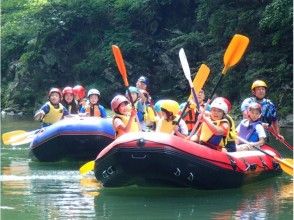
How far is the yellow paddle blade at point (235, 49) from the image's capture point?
7.57 metres

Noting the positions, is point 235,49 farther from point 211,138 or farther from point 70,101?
point 70,101

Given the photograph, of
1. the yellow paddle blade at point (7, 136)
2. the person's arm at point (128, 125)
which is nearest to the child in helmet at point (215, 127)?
the person's arm at point (128, 125)

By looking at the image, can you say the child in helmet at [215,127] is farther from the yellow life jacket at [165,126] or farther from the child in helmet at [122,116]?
the child in helmet at [122,116]

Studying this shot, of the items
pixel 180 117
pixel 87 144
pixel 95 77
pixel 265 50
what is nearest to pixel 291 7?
pixel 265 50

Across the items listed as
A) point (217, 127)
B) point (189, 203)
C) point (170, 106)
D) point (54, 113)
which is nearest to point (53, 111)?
point (54, 113)

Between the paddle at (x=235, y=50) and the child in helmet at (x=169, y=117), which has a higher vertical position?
the paddle at (x=235, y=50)

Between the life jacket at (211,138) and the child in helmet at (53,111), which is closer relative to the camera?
the life jacket at (211,138)

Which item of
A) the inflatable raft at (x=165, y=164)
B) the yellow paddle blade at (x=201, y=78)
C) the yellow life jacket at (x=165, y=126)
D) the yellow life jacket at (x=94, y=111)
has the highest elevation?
the yellow paddle blade at (x=201, y=78)

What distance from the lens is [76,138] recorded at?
876cm

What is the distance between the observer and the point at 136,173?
6.25m

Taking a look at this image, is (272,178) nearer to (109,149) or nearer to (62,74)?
(109,149)

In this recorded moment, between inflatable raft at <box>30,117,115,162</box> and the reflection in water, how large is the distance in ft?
6.85

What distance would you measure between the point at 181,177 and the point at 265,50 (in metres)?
9.78

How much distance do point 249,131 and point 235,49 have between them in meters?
0.93
